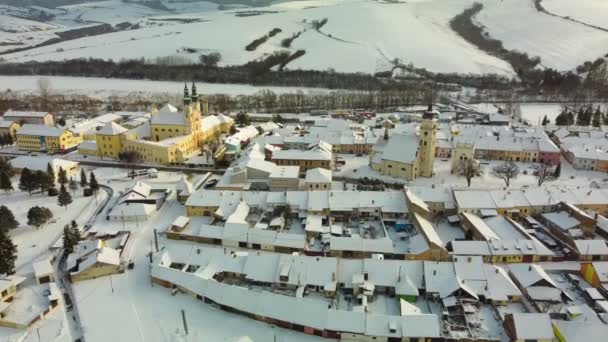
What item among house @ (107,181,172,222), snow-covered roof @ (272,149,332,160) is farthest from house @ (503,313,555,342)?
house @ (107,181,172,222)

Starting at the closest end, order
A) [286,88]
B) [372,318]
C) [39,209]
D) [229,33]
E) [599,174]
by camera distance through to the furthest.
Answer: [372,318] < [39,209] < [599,174] < [286,88] < [229,33]

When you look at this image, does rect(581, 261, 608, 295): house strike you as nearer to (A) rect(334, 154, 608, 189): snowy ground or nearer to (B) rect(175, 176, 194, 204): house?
(A) rect(334, 154, 608, 189): snowy ground

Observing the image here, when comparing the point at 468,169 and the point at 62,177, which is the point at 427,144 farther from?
the point at 62,177

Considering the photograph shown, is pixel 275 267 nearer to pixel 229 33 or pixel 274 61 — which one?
pixel 274 61

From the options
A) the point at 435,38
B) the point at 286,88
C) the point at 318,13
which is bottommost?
the point at 286,88

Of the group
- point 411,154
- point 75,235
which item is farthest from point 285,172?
point 75,235

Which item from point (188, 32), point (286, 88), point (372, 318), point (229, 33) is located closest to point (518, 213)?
point (372, 318)

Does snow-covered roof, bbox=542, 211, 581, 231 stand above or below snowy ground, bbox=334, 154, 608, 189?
below
